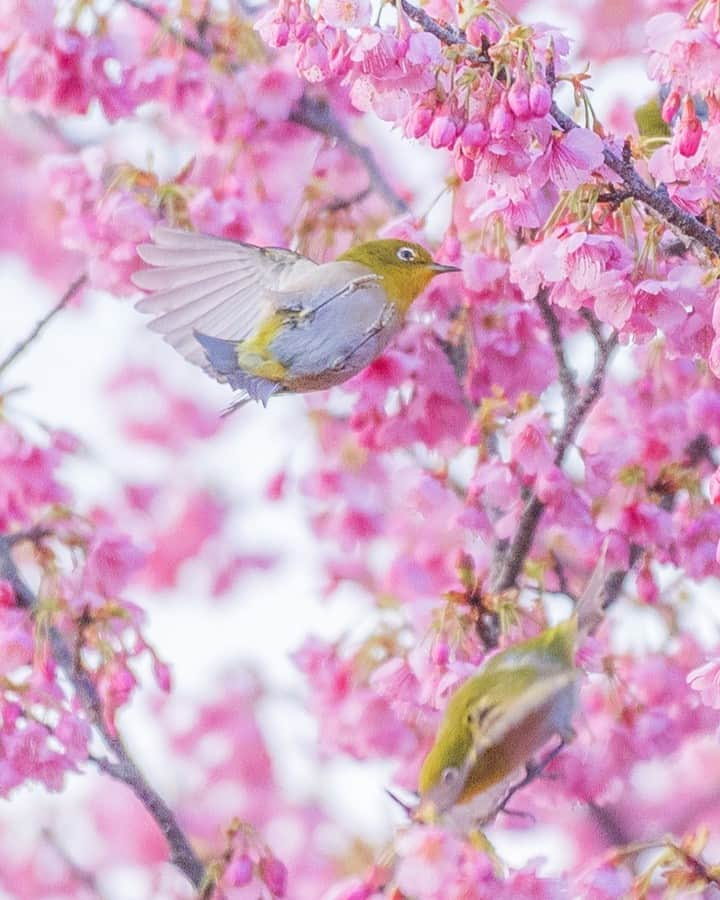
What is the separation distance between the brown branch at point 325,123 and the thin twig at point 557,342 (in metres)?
0.83

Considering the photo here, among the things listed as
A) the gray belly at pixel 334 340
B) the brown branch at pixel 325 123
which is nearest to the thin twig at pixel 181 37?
the brown branch at pixel 325 123

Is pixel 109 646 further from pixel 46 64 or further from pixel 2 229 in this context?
pixel 2 229

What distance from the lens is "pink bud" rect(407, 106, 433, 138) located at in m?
2.26

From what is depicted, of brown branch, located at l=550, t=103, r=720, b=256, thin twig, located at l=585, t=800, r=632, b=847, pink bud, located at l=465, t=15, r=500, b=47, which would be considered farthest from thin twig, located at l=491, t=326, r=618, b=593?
thin twig, located at l=585, t=800, r=632, b=847

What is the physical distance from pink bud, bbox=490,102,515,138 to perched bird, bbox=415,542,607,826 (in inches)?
29.1

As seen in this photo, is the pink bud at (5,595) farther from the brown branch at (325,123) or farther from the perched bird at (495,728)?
the brown branch at (325,123)

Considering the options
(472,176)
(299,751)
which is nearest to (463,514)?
(472,176)

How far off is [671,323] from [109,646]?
4.22 feet

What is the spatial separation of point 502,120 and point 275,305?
2.62ft

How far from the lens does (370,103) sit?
2379 millimetres

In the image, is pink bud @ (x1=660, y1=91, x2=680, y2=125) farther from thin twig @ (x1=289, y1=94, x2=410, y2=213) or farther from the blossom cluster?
thin twig @ (x1=289, y1=94, x2=410, y2=213)

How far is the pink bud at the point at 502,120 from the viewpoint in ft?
7.18

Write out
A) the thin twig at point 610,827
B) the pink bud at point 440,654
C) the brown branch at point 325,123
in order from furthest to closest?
1. the thin twig at point 610,827
2. the brown branch at point 325,123
3. the pink bud at point 440,654

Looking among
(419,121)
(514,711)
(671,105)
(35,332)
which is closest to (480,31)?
(419,121)
